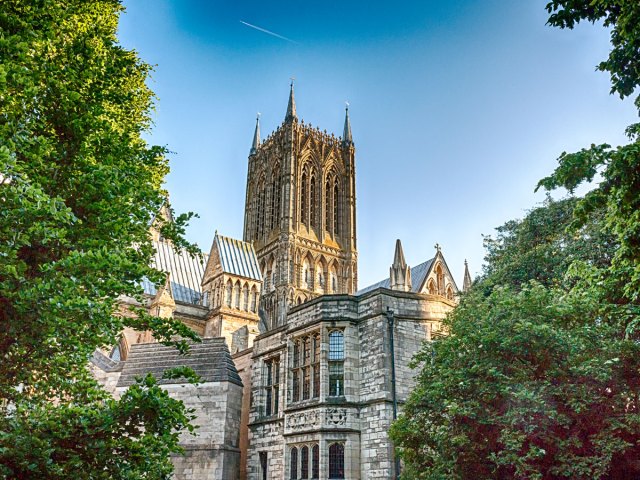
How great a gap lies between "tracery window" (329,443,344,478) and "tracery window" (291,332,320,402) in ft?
6.14

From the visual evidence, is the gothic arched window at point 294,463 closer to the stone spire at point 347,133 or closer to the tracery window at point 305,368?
the tracery window at point 305,368

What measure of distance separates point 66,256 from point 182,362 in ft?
51.2

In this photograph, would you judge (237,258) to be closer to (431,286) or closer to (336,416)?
(431,286)

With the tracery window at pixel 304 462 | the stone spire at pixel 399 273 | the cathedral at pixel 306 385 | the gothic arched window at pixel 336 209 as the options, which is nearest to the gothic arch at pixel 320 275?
the gothic arched window at pixel 336 209

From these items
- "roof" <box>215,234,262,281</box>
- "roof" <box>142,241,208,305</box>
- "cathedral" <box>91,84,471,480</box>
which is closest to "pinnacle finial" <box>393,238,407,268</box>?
"roof" <box>215,234,262,281</box>

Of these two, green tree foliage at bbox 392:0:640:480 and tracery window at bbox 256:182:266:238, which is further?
tracery window at bbox 256:182:266:238

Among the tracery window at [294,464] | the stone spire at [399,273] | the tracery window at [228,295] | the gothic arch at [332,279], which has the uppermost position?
the gothic arch at [332,279]

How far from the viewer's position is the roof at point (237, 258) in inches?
1858

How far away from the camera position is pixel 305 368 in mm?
21281

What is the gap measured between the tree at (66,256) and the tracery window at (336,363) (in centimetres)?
1023

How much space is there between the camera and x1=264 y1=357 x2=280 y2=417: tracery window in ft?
74.9

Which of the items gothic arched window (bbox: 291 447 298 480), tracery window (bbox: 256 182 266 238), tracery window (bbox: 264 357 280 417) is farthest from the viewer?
tracery window (bbox: 256 182 266 238)

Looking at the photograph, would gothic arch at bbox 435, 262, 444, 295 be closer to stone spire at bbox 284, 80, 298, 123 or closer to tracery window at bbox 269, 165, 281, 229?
tracery window at bbox 269, 165, 281, 229

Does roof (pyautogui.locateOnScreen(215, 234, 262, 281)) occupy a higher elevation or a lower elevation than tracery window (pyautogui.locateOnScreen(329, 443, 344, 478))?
higher
